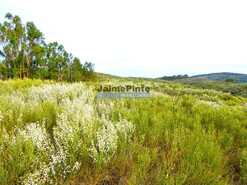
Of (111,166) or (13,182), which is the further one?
(111,166)

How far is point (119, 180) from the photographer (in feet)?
7.04

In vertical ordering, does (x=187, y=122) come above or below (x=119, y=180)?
above

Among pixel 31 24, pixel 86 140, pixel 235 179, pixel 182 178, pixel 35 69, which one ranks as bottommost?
pixel 235 179

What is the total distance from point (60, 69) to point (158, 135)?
49.4 m

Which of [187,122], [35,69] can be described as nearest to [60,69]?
[35,69]

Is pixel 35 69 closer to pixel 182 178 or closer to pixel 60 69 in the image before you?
pixel 60 69

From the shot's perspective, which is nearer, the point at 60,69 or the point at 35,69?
the point at 35,69

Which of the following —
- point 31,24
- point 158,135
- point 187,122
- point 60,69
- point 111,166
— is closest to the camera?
point 111,166

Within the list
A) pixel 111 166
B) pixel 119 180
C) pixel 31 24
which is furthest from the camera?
pixel 31 24

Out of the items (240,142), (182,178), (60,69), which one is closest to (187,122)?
(240,142)

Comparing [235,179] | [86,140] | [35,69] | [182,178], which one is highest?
[35,69]

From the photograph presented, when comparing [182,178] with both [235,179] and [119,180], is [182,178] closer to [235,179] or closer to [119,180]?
[119,180]

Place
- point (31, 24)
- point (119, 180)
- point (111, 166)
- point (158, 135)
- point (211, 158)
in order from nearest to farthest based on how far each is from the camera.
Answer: point (119, 180) → point (111, 166) → point (211, 158) → point (158, 135) → point (31, 24)

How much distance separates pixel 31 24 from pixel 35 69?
9422mm
